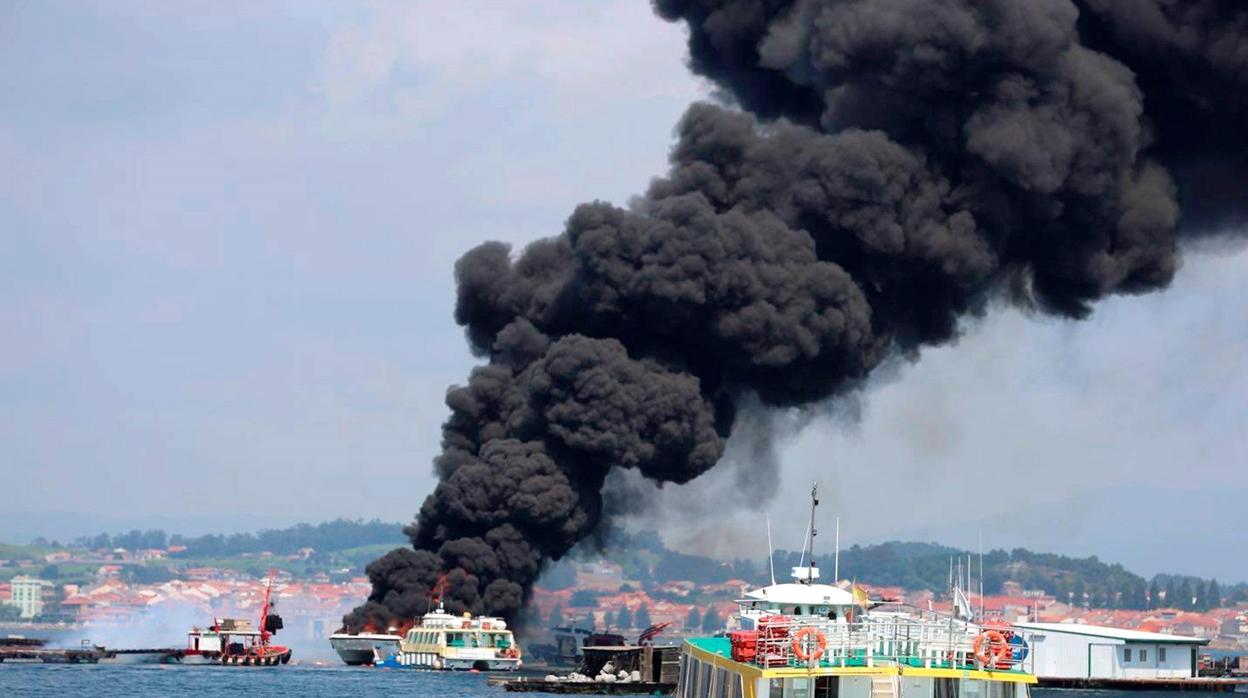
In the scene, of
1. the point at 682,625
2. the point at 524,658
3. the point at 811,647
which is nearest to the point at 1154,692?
the point at 524,658

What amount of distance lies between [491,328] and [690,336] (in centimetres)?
1309

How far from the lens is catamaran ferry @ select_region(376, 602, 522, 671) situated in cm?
8088

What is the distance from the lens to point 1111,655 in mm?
80750

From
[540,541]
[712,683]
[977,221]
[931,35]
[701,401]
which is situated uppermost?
[931,35]

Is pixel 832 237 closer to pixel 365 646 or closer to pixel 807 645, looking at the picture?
pixel 365 646

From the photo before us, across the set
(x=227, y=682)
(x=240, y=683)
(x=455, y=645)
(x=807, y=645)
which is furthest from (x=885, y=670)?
(x=455, y=645)

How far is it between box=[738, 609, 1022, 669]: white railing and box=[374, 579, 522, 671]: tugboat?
5345 centimetres

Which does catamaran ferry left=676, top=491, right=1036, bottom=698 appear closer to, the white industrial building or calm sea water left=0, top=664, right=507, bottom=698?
calm sea water left=0, top=664, right=507, bottom=698

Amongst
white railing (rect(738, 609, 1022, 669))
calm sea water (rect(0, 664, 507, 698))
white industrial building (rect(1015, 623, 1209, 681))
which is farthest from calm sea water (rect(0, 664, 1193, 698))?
white railing (rect(738, 609, 1022, 669))

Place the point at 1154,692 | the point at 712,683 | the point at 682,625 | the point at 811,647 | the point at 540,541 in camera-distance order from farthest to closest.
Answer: the point at 682,625, the point at 540,541, the point at 1154,692, the point at 712,683, the point at 811,647

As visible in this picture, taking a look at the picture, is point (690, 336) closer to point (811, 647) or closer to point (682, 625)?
point (811, 647)

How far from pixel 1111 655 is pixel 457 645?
27.6 meters

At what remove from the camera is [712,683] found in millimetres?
33750

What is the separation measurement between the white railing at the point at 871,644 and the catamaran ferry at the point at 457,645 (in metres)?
53.4
